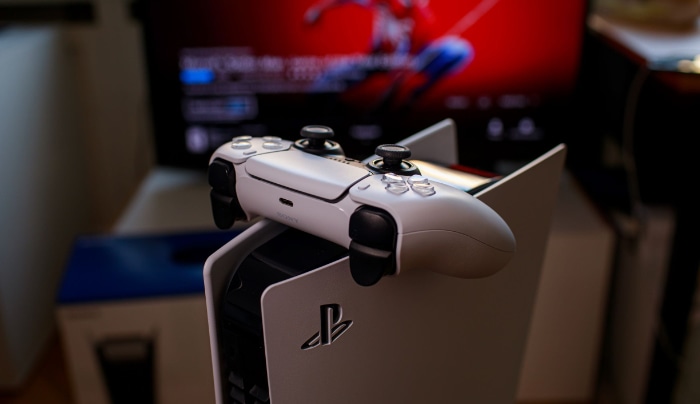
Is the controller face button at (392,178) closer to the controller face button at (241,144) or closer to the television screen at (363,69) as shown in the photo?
the controller face button at (241,144)

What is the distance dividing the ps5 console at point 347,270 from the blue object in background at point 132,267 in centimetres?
80

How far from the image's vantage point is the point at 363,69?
1684 mm

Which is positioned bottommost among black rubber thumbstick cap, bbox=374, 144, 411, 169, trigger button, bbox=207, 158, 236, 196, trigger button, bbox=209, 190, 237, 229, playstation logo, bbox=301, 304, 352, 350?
playstation logo, bbox=301, 304, 352, 350

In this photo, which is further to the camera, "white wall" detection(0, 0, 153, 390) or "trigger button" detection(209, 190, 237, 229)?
"white wall" detection(0, 0, 153, 390)

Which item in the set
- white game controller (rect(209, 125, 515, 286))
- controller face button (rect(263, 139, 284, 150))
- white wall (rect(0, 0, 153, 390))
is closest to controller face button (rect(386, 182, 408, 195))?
white game controller (rect(209, 125, 515, 286))

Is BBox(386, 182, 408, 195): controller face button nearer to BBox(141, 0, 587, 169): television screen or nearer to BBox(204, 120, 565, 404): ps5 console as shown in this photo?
BBox(204, 120, 565, 404): ps5 console

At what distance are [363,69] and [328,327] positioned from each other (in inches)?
47.7

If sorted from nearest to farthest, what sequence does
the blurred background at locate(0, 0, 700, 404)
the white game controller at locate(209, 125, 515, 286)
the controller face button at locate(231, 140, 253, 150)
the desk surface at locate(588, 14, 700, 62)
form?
the white game controller at locate(209, 125, 515, 286) → the controller face button at locate(231, 140, 253, 150) → the desk surface at locate(588, 14, 700, 62) → the blurred background at locate(0, 0, 700, 404)

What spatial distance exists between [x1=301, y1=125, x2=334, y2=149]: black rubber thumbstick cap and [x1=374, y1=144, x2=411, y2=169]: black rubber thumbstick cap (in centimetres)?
6

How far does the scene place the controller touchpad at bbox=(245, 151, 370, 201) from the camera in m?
0.53

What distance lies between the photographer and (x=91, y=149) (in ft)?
6.68

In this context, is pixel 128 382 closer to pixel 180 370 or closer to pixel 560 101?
pixel 180 370

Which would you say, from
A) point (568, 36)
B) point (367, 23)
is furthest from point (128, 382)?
point (568, 36)

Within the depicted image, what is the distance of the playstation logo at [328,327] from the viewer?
0.53m
